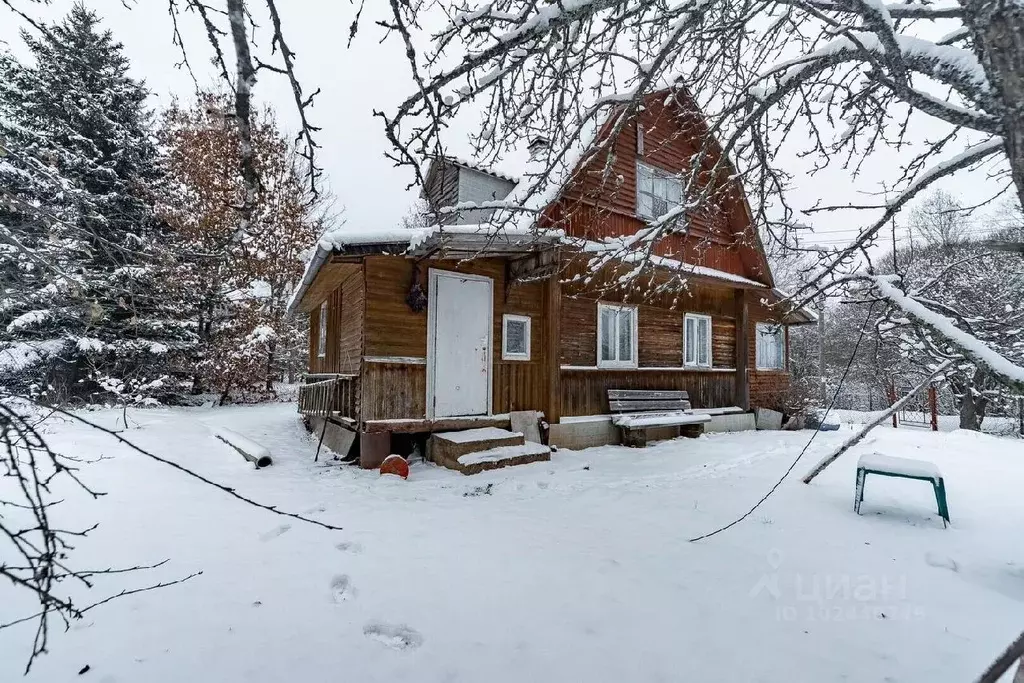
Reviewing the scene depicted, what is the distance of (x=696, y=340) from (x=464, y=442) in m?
6.66

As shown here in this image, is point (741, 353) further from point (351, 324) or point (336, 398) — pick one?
point (336, 398)

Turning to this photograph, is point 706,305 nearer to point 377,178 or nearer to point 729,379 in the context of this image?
point 729,379

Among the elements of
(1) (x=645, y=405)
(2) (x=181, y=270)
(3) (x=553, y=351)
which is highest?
(2) (x=181, y=270)

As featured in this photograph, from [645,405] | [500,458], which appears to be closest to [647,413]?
[645,405]

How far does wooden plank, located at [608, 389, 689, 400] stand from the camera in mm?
9273

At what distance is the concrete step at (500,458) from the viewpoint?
21.3 feet

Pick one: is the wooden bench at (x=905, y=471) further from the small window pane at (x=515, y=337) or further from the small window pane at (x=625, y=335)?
the small window pane at (x=515, y=337)

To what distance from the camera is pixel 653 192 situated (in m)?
10.2

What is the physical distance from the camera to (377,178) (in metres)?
3.05

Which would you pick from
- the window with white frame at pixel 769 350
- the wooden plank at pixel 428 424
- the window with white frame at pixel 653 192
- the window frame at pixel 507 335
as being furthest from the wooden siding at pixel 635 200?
the wooden plank at pixel 428 424

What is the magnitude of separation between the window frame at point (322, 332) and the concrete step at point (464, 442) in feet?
17.1

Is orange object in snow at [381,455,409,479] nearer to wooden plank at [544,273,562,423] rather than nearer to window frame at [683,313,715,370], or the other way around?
wooden plank at [544,273,562,423]

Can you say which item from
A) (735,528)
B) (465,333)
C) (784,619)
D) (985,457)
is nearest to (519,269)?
(465,333)

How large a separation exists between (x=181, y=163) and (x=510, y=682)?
57.9 feet
